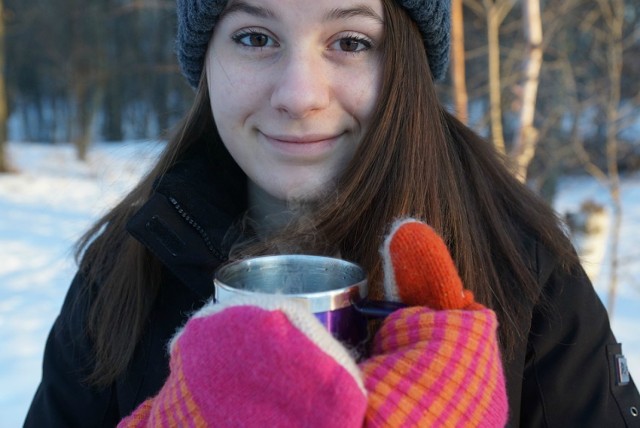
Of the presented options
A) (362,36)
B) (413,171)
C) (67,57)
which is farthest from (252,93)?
(67,57)

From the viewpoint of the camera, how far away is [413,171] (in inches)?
49.9

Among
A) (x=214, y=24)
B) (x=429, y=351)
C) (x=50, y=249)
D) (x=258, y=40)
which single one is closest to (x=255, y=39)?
(x=258, y=40)

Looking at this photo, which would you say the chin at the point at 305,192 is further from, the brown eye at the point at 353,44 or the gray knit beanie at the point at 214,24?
the gray knit beanie at the point at 214,24

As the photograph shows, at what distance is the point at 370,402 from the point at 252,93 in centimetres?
72

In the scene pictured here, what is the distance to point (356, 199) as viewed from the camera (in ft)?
4.07

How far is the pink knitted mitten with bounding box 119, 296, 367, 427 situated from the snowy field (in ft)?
3.82

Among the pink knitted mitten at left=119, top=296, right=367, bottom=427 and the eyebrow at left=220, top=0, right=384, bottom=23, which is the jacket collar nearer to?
the eyebrow at left=220, top=0, right=384, bottom=23

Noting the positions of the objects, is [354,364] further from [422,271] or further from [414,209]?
[414,209]

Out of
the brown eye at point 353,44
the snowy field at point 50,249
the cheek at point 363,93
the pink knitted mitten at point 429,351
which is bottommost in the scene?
the snowy field at point 50,249

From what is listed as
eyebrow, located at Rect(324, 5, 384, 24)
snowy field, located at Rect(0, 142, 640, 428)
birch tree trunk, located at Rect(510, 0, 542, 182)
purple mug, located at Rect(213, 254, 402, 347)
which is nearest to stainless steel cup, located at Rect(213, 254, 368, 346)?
purple mug, located at Rect(213, 254, 402, 347)

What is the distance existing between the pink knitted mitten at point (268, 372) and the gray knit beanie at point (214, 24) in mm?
787

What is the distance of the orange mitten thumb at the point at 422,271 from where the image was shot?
87 centimetres

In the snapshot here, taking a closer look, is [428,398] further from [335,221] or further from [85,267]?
[85,267]

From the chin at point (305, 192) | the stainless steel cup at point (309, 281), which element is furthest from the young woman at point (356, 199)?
the stainless steel cup at point (309, 281)
